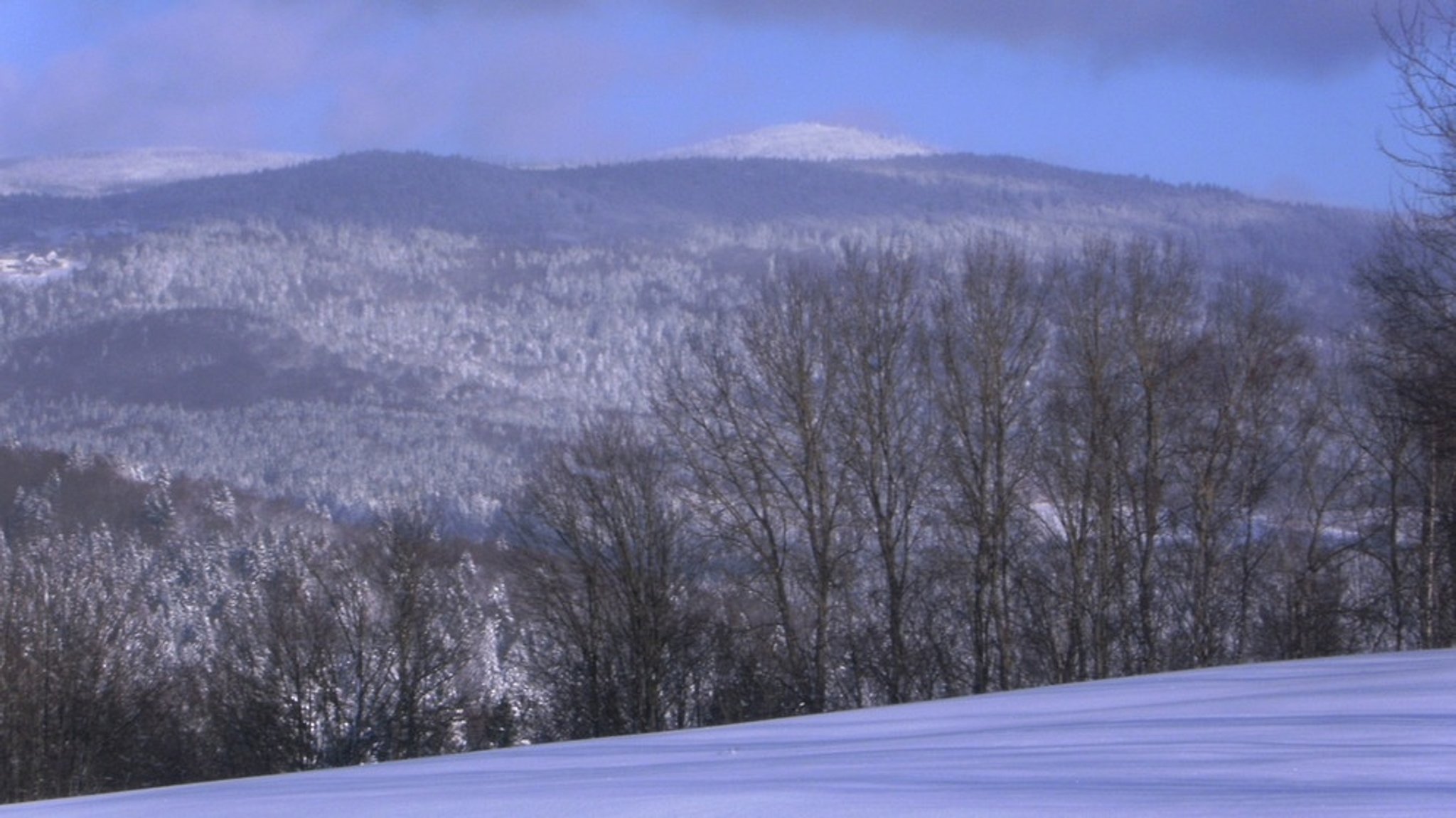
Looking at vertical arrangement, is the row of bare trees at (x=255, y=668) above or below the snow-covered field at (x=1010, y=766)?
below

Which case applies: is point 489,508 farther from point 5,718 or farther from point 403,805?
point 403,805

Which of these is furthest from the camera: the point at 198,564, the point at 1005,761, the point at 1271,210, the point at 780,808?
the point at 1271,210

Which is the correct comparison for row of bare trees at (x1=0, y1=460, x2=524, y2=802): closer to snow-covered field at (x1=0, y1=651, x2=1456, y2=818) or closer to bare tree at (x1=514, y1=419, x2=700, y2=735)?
bare tree at (x1=514, y1=419, x2=700, y2=735)

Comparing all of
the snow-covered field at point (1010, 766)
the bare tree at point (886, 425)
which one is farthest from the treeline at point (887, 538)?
the snow-covered field at point (1010, 766)

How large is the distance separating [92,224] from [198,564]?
13705 centimetres

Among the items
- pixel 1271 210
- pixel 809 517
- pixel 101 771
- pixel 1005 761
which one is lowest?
pixel 101 771

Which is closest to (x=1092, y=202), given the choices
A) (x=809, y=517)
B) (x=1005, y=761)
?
(x=809, y=517)

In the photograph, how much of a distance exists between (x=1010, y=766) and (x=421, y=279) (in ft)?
507

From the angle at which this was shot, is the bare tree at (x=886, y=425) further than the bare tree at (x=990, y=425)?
Yes

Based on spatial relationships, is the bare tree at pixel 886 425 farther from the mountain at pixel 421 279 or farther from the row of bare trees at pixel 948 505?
the mountain at pixel 421 279

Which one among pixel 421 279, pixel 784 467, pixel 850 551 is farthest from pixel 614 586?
pixel 421 279

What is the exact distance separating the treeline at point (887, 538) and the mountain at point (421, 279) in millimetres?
29824

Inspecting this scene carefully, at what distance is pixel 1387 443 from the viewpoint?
26516mm

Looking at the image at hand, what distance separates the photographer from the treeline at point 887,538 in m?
26.0
